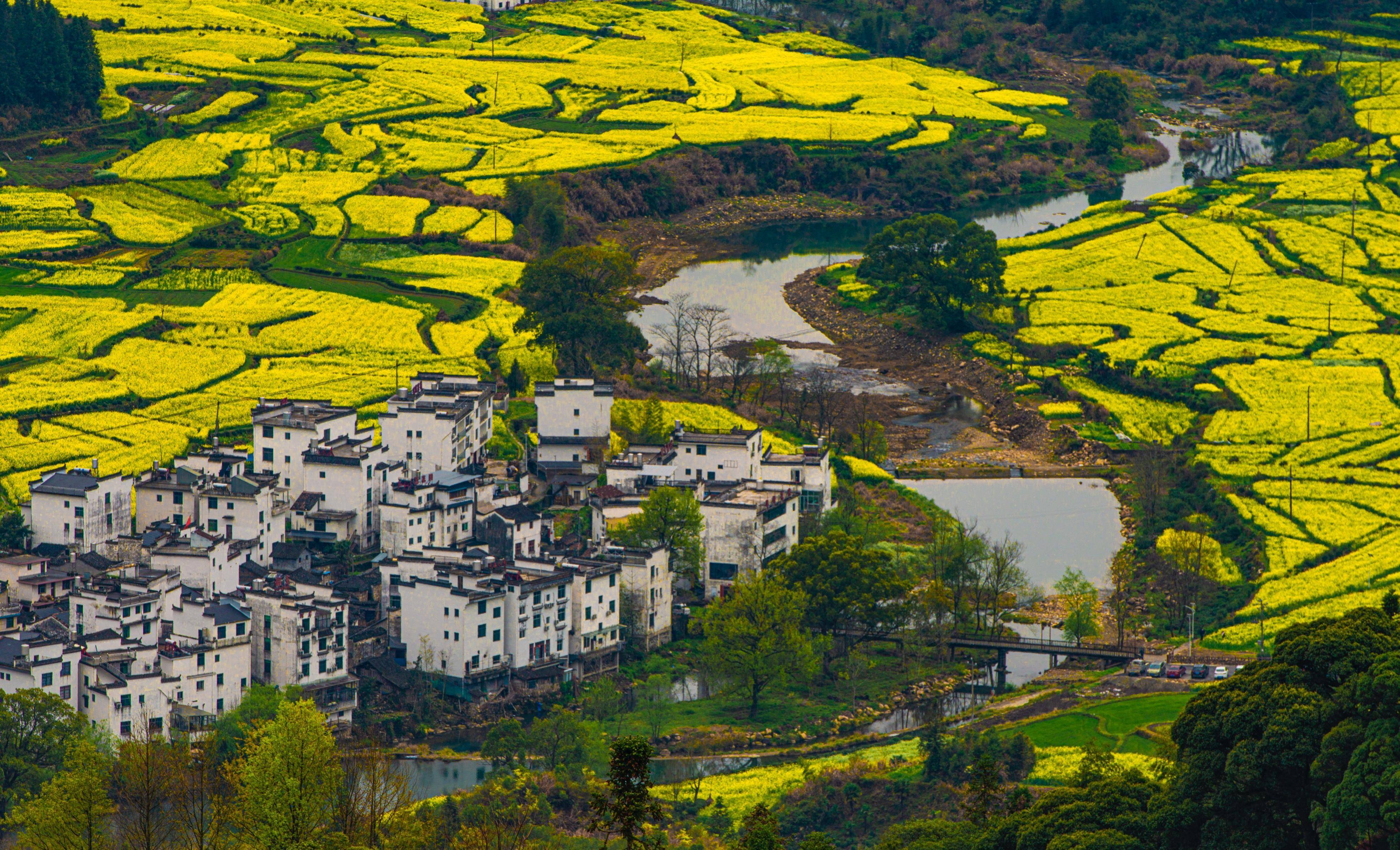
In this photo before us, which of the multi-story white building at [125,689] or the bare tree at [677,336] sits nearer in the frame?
the multi-story white building at [125,689]

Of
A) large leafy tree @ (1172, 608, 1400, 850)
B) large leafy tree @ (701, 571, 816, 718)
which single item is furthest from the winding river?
large leafy tree @ (1172, 608, 1400, 850)

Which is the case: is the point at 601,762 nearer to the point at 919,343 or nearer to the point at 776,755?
the point at 776,755

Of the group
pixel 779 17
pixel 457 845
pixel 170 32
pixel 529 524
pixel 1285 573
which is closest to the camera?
pixel 457 845

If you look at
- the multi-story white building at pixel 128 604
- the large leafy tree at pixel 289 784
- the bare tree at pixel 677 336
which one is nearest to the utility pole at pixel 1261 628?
the large leafy tree at pixel 289 784

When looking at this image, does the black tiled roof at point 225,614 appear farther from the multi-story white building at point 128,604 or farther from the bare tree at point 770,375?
the bare tree at point 770,375

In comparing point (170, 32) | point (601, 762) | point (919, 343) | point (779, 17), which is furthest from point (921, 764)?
point (779, 17)

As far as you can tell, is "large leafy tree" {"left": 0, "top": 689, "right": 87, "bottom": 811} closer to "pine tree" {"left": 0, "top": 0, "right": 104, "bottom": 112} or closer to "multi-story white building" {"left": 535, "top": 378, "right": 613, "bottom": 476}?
"multi-story white building" {"left": 535, "top": 378, "right": 613, "bottom": 476}

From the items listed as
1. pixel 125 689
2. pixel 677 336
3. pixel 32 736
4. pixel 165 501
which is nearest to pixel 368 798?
pixel 32 736
